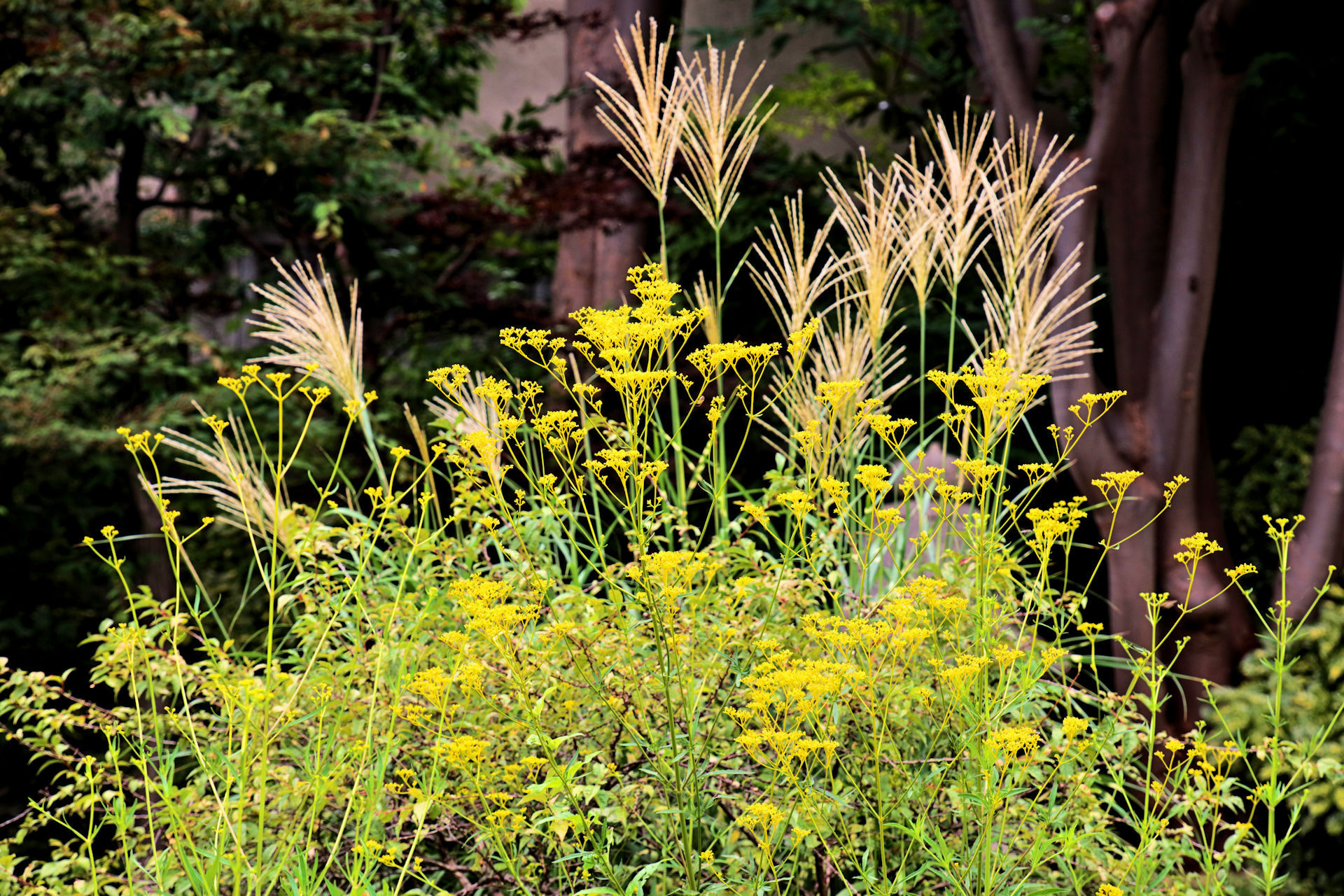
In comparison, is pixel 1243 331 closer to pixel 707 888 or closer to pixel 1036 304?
pixel 1036 304

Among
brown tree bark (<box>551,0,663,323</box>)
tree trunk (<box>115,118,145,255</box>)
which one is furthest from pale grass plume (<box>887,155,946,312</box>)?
tree trunk (<box>115,118,145,255</box>)

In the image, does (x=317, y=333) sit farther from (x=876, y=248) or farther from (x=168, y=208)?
(x=168, y=208)

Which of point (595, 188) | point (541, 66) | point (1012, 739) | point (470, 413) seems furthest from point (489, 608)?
point (541, 66)

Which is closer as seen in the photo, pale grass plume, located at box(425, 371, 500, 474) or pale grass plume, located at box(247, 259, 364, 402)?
pale grass plume, located at box(425, 371, 500, 474)

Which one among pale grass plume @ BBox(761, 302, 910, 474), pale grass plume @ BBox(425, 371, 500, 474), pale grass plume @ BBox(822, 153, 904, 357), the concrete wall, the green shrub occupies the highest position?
the concrete wall

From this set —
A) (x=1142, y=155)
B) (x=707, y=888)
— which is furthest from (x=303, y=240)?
(x=707, y=888)

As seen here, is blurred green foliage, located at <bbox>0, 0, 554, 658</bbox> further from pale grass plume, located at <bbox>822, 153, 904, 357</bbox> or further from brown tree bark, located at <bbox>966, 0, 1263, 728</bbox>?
pale grass plume, located at <bbox>822, 153, 904, 357</bbox>

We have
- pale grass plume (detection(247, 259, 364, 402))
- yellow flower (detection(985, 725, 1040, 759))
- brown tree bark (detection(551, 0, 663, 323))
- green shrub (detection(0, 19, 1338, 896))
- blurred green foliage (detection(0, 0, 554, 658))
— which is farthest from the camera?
brown tree bark (detection(551, 0, 663, 323))

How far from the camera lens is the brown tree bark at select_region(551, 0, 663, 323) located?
441cm

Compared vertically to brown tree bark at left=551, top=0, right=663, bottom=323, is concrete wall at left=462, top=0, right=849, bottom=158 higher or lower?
higher

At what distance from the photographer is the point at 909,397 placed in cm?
555

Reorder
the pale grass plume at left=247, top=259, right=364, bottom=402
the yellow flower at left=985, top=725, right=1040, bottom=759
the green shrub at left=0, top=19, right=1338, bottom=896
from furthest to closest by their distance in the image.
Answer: the pale grass plume at left=247, top=259, right=364, bottom=402
the green shrub at left=0, top=19, right=1338, bottom=896
the yellow flower at left=985, top=725, right=1040, bottom=759

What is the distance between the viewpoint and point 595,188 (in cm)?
437

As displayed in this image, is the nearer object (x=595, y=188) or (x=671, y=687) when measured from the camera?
(x=671, y=687)
